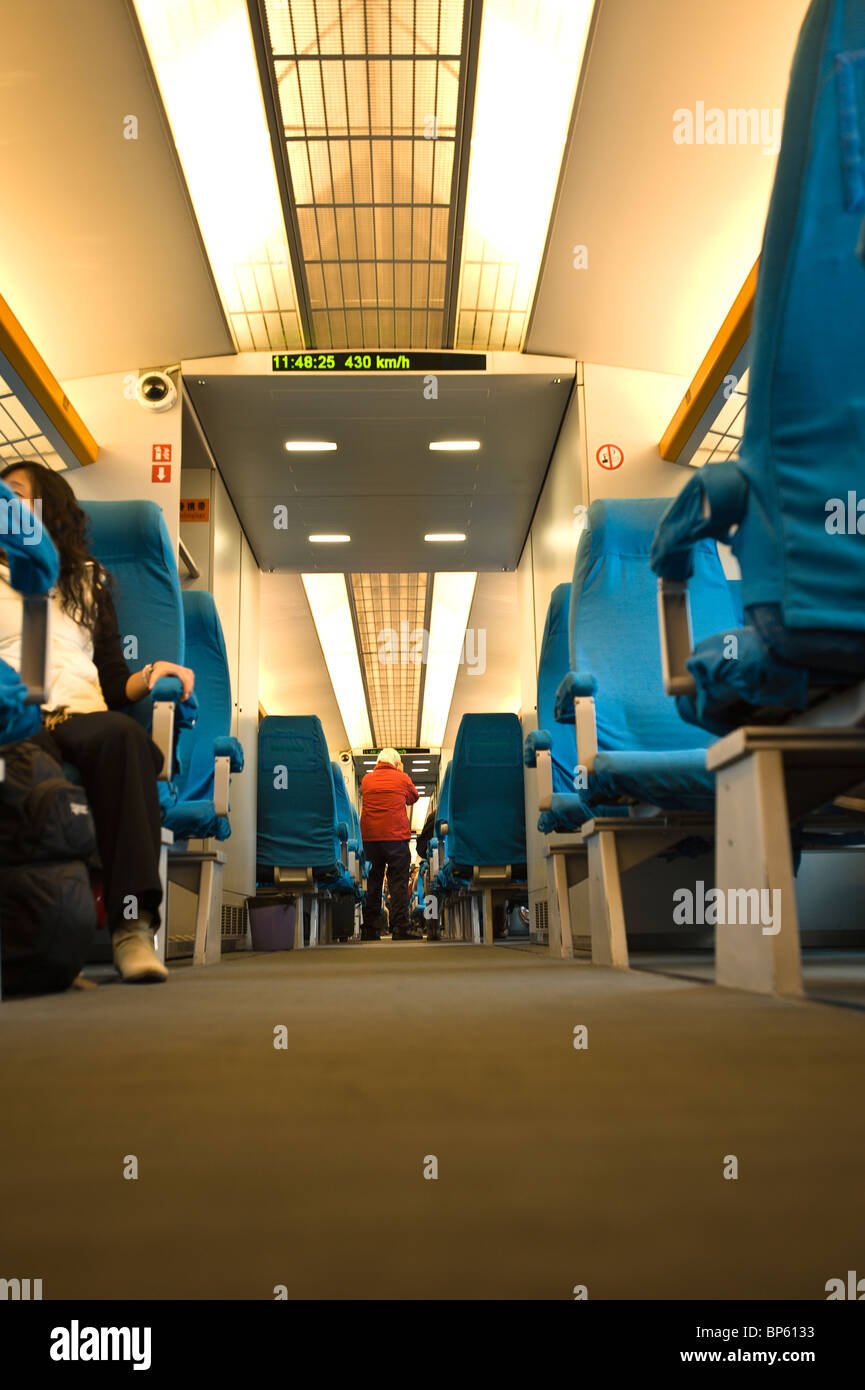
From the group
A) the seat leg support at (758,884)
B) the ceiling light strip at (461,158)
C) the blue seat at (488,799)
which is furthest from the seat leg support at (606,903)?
the blue seat at (488,799)

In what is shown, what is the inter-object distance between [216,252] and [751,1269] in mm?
5225

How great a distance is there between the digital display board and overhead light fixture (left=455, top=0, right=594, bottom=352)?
0.68 feet

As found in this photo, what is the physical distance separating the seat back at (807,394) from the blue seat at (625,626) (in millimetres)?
A: 1489

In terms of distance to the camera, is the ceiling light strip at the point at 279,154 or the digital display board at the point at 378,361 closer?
the ceiling light strip at the point at 279,154

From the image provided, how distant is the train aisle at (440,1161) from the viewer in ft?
1.58

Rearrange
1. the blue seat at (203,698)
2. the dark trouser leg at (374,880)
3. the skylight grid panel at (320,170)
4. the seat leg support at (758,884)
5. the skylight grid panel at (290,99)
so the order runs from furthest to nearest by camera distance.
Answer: the dark trouser leg at (374,880), the skylight grid panel at (320,170), the blue seat at (203,698), the skylight grid panel at (290,99), the seat leg support at (758,884)

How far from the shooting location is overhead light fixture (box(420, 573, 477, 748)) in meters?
10.6

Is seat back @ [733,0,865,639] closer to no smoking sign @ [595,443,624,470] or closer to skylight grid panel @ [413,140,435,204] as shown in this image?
skylight grid panel @ [413,140,435,204]

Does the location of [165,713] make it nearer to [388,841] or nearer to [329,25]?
[329,25]

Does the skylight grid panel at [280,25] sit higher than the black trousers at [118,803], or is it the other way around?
the skylight grid panel at [280,25]

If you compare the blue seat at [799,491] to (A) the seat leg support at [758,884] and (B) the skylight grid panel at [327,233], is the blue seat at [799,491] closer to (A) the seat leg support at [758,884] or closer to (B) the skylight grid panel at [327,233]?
(A) the seat leg support at [758,884]

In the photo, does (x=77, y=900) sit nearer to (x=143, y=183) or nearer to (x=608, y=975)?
(x=608, y=975)

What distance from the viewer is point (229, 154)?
461cm

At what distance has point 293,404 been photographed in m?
5.77
